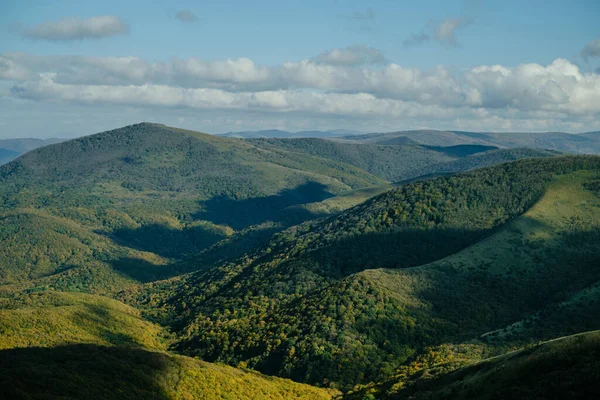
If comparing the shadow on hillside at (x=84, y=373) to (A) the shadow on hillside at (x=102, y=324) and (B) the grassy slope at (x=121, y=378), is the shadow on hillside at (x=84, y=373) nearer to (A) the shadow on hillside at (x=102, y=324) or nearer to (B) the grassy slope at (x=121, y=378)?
(B) the grassy slope at (x=121, y=378)

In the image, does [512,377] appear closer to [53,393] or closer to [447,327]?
[53,393]

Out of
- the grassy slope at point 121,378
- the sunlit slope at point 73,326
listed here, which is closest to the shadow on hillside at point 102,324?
the sunlit slope at point 73,326

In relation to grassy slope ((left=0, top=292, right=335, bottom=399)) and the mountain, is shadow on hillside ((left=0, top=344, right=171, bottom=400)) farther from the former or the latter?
the mountain

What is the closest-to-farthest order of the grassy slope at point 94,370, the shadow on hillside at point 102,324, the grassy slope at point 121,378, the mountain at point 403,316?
the grassy slope at point 121,378, the grassy slope at point 94,370, the mountain at point 403,316, the shadow on hillside at point 102,324

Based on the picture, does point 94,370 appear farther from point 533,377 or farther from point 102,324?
point 102,324

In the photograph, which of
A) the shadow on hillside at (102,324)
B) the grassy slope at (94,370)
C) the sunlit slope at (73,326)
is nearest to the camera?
the grassy slope at (94,370)

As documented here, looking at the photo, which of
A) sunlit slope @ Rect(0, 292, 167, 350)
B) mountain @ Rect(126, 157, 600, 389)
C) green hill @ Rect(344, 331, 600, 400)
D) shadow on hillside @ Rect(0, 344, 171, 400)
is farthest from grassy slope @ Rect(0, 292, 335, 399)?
green hill @ Rect(344, 331, 600, 400)
